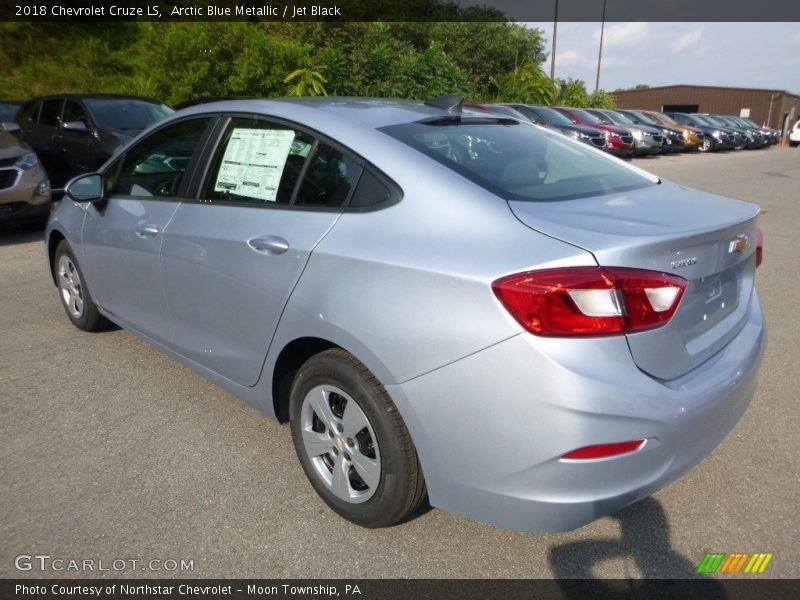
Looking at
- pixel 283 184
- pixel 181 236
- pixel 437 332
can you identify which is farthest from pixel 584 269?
pixel 181 236

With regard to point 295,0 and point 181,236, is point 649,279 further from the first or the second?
point 295,0

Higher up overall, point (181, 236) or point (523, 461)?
point (181, 236)

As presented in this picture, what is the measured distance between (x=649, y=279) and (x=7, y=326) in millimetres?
4531

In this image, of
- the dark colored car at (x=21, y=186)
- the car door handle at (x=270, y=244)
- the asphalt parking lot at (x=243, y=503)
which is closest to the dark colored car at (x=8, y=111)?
the dark colored car at (x=21, y=186)

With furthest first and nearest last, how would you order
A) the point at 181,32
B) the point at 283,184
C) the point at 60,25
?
1. the point at 60,25
2. the point at 181,32
3. the point at 283,184

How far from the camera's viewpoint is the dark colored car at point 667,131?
2318cm

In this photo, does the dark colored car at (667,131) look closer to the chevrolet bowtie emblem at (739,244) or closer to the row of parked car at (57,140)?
the row of parked car at (57,140)

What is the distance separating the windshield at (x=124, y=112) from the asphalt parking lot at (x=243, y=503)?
6.11 metres

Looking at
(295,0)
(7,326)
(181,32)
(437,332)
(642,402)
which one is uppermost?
(295,0)

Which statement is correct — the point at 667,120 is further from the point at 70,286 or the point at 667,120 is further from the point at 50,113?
the point at 70,286

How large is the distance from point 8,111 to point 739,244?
12.9 m

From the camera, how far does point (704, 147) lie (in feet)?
89.4

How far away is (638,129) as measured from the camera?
21.0m

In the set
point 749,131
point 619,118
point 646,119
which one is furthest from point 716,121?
point 619,118
